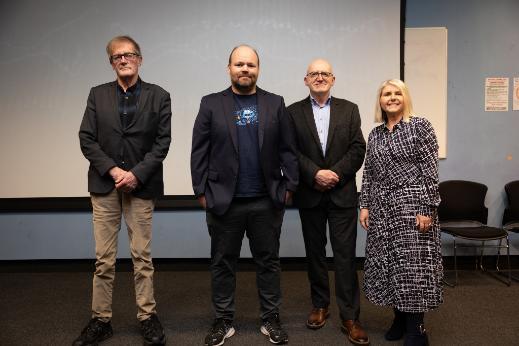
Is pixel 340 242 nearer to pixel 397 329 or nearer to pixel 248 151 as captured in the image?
pixel 397 329

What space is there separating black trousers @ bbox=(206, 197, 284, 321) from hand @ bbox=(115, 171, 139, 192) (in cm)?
44

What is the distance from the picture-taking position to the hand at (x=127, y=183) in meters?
2.35

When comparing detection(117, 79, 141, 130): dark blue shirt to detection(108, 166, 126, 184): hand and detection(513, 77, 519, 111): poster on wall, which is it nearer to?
detection(108, 166, 126, 184): hand

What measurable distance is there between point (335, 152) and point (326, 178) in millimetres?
189

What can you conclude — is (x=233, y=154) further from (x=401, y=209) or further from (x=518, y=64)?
(x=518, y=64)

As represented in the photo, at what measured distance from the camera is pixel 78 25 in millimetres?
3873

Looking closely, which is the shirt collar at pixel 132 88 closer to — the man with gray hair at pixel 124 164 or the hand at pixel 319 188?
the man with gray hair at pixel 124 164

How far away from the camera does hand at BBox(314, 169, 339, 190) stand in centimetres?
247

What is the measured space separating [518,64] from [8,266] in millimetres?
5065

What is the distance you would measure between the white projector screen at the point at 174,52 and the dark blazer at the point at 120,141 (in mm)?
1456

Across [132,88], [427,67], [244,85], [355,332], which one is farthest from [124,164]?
[427,67]

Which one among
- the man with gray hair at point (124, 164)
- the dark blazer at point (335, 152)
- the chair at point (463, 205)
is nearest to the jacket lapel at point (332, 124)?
the dark blazer at point (335, 152)

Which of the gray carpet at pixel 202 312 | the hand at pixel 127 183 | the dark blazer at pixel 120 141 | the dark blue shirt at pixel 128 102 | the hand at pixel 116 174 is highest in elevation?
the dark blue shirt at pixel 128 102

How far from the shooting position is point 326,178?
2475 millimetres
